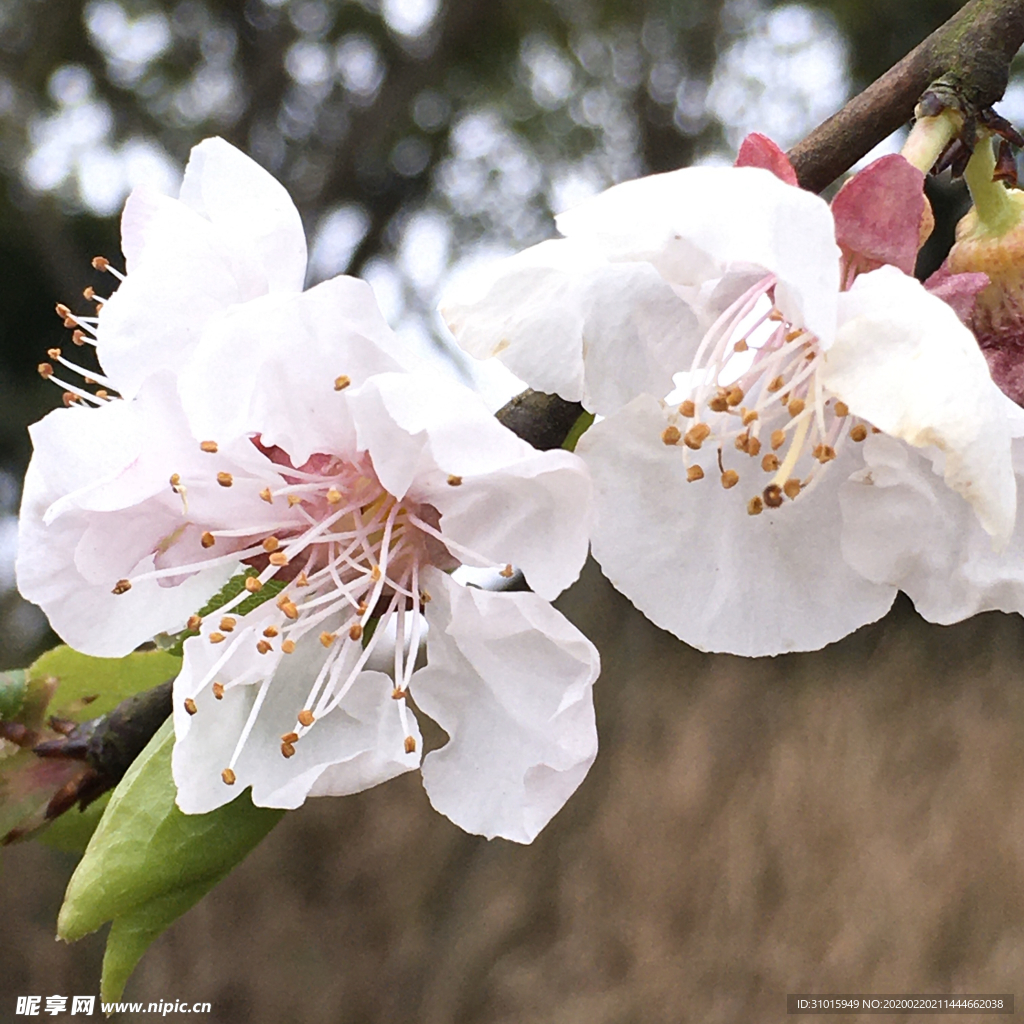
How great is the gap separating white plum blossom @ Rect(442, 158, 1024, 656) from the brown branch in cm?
11

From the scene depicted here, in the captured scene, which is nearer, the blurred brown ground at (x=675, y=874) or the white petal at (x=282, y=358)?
the white petal at (x=282, y=358)

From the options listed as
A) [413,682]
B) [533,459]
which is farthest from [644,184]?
[413,682]

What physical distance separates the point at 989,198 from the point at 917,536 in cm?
20

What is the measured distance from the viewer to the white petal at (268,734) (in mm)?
498

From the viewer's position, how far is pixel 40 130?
11.2 feet

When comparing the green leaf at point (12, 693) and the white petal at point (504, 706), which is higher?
the white petal at point (504, 706)

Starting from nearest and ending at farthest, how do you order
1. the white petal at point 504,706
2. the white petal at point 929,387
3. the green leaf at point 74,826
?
1. the white petal at point 929,387
2. the white petal at point 504,706
3. the green leaf at point 74,826

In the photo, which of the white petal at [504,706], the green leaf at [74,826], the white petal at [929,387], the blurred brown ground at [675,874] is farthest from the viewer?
the blurred brown ground at [675,874]

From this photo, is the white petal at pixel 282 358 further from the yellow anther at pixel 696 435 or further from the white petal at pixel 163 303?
the yellow anther at pixel 696 435

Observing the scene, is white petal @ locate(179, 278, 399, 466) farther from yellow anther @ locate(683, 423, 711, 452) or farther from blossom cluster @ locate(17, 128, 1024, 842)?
yellow anther @ locate(683, 423, 711, 452)

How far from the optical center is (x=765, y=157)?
453mm

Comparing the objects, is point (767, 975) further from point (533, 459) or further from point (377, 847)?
point (533, 459)

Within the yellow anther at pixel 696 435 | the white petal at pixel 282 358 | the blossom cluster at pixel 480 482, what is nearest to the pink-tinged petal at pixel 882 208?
the blossom cluster at pixel 480 482

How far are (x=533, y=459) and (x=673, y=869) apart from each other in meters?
3.39
